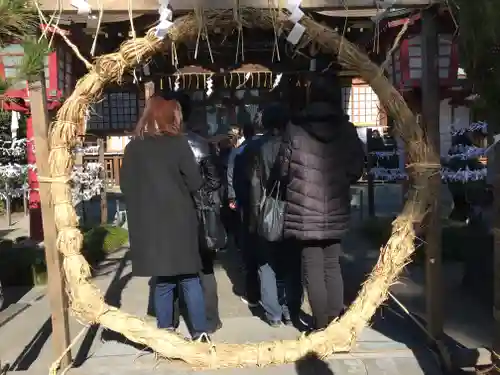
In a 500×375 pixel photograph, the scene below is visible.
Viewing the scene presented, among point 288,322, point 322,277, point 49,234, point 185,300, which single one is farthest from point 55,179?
point 288,322

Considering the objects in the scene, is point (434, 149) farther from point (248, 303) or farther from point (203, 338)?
point (248, 303)

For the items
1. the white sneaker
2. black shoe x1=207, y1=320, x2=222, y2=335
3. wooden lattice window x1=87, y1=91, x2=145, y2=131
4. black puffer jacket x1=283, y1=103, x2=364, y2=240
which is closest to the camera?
black puffer jacket x1=283, y1=103, x2=364, y2=240

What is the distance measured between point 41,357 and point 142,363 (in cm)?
85

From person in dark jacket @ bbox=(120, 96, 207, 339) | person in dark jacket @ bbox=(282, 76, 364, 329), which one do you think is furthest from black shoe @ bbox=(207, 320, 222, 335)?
person in dark jacket @ bbox=(282, 76, 364, 329)

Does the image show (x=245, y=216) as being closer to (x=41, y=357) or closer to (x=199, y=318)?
(x=199, y=318)

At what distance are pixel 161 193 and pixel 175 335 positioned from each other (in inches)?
34.5

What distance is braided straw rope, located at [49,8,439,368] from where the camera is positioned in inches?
133

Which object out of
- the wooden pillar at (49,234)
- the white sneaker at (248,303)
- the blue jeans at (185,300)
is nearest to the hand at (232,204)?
the white sneaker at (248,303)

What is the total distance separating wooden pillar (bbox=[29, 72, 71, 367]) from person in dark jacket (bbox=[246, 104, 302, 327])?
1423 mm

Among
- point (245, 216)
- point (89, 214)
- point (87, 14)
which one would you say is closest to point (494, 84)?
point (87, 14)

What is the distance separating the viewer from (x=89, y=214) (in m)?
12.0

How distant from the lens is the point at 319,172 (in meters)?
3.62

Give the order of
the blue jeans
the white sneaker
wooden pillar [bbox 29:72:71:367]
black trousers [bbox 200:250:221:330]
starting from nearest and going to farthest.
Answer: wooden pillar [bbox 29:72:71:367], the blue jeans, black trousers [bbox 200:250:221:330], the white sneaker

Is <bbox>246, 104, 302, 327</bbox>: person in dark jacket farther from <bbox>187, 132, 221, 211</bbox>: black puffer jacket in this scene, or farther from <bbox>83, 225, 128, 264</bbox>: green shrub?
<bbox>83, 225, 128, 264</bbox>: green shrub
